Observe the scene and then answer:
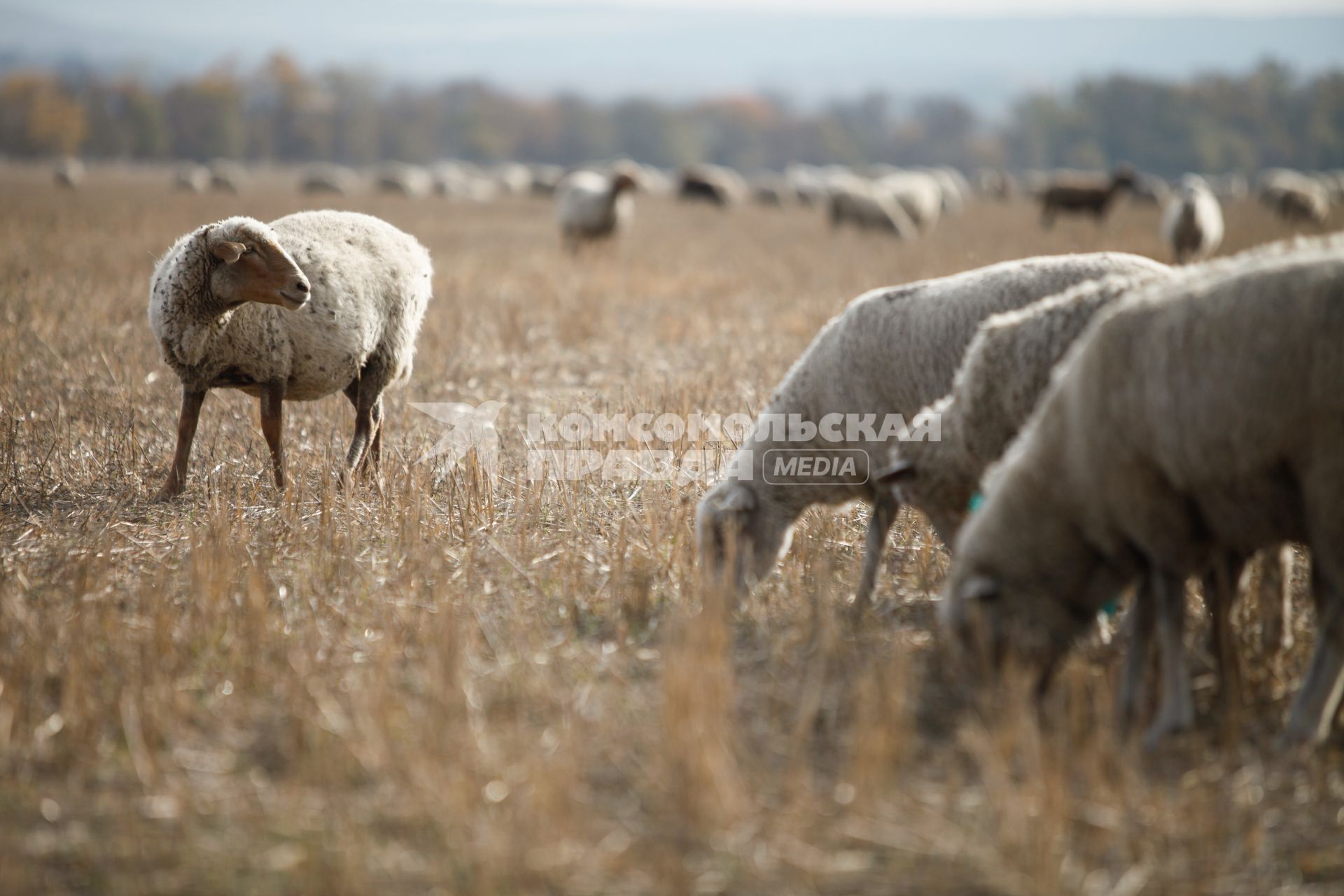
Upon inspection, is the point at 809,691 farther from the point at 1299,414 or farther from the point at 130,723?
the point at 130,723

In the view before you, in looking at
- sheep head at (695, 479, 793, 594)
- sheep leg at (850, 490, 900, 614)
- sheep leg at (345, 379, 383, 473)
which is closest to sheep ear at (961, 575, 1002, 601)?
sheep leg at (850, 490, 900, 614)

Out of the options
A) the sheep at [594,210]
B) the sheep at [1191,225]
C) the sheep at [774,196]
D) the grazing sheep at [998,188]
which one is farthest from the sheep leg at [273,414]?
the grazing sheep at [998,188]

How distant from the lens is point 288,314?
568 centimetres

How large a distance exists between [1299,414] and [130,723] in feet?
11.4

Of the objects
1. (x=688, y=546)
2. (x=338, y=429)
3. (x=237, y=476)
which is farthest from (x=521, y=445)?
(x=688, y=546)

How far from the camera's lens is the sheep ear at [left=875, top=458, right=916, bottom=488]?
13.4 feet

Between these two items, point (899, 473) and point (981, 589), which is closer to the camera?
point (981, 589)

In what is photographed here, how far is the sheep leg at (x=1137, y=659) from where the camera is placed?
3475mm

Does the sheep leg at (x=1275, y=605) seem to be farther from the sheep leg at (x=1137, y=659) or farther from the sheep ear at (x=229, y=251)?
the sheep ear at (x=229, y=251)

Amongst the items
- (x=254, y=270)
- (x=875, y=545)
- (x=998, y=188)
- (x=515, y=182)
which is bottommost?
(x=875, y=545)

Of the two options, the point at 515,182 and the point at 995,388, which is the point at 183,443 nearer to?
the point at 995,388

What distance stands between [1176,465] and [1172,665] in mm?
681

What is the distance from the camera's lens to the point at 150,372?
329 inches

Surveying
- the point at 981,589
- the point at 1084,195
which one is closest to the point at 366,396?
the point at 981,589
